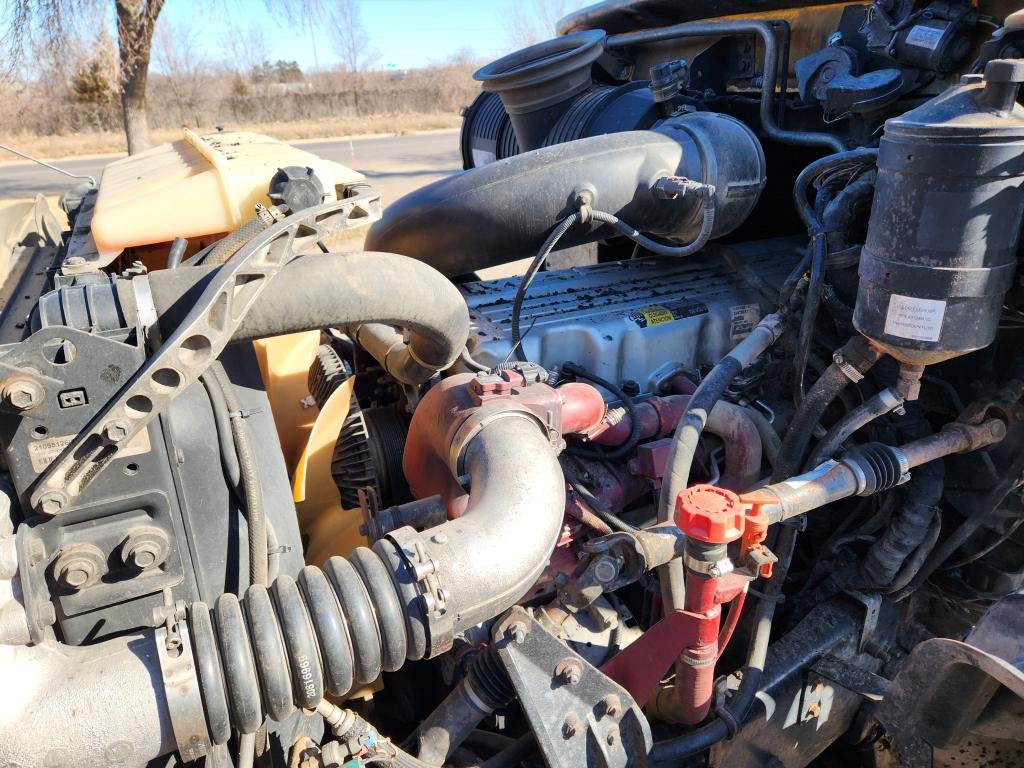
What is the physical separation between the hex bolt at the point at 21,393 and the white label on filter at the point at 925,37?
2.19 m

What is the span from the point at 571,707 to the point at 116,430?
96cm

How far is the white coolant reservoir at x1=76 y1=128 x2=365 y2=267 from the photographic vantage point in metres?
1.82

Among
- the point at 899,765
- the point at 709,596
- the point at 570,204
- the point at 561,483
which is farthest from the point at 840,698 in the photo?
the point at 570,204

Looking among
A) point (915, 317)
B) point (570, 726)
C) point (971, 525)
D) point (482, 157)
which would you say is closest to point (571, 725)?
Answer: point (570, 726)

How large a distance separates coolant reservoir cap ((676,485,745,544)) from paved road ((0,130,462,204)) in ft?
31.7

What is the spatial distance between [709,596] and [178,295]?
1078mm

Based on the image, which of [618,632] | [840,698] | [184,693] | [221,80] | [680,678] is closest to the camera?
[184,693]

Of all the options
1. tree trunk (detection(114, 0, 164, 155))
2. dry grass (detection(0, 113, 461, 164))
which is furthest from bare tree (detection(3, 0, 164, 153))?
dry grass (detection(0, 113, 461, 164))

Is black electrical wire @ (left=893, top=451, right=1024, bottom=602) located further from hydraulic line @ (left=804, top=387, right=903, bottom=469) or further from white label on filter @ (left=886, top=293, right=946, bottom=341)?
white label on filter @ (left=886, top=293, right=946, bottom=341)

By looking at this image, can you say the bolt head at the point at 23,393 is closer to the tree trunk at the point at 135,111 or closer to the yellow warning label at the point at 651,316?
the yellow warning label at the point at 651,316

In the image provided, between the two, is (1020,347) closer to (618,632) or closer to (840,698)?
(840,698)

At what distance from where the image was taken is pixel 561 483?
147cm

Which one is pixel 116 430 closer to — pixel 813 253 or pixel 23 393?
pixel 23 393

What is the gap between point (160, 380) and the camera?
44.8 inches
